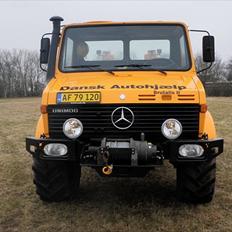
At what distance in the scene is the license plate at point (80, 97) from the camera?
15.1ft

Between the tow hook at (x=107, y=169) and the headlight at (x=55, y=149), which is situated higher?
the headlight at (x=55, y=149)

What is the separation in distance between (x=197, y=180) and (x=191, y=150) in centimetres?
65

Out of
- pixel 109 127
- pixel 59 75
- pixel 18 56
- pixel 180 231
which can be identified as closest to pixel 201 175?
pixel 180 231

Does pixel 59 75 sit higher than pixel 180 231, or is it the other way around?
pixel 59 75

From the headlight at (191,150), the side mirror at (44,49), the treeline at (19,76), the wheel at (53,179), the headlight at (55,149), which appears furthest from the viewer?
the treeline at (19,76)

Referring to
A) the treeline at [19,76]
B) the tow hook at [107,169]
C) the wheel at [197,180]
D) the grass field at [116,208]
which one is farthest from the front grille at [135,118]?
the treeline at [19,76]

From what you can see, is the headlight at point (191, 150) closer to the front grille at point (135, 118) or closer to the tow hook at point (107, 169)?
the front grille at point (135, 118)

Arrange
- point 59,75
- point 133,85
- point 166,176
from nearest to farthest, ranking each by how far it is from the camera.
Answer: point 133,85 < point 59,75 < point 166,176

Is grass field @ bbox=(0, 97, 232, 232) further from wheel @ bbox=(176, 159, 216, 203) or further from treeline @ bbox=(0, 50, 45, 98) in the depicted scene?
treeline @ bbox=(0, 50, 45, 98)

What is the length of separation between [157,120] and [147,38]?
159 cm

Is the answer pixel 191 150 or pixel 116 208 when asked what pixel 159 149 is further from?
pixel 116 208

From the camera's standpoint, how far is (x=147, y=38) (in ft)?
18.6

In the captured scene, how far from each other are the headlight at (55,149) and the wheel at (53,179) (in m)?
0.30

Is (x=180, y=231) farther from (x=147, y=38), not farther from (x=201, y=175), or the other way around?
(x=147, y=38)
